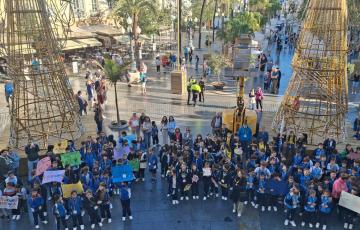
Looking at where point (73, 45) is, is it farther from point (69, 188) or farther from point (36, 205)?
point (36, 205)

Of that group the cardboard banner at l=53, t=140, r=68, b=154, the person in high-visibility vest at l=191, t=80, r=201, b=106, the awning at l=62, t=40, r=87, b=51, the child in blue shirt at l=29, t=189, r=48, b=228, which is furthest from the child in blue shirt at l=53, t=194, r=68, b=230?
the awning at l=62, t=40, r=87, b=51

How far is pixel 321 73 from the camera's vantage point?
619 inches

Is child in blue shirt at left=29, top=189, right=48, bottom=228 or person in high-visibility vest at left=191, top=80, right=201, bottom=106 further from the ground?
person in high-visibility vest at left=191, top=80, right=201, bottom=106

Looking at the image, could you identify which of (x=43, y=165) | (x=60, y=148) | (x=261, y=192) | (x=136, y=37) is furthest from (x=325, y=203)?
(x=136, y=37)

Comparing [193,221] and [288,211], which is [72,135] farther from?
[288,211]

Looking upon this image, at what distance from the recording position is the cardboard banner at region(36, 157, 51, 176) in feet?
42.4

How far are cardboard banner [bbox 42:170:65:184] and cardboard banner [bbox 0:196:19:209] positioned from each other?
0.93 metres

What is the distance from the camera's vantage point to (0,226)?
40.6 ft

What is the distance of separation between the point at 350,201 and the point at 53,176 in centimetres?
875

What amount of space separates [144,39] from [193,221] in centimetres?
2842

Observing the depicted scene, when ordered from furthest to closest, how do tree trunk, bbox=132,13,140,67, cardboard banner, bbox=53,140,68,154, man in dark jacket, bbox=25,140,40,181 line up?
1. tree trunk, bbox=132,13,140,67
2. cardboard banner, bbox=53,140,68,154
3. man in dark jacket, bbox=25,140,40,181

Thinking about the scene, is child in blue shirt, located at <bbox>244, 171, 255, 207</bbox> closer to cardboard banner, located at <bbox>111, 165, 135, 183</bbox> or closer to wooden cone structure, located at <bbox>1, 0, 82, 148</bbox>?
cardboard banner, located at <bbox>111, 165, 135, 183</bbox>

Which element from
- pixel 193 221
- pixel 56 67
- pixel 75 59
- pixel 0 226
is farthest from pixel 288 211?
pixel 75 59

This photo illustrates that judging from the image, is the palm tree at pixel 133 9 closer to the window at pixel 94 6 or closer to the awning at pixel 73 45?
the awning at pixel 73 45
